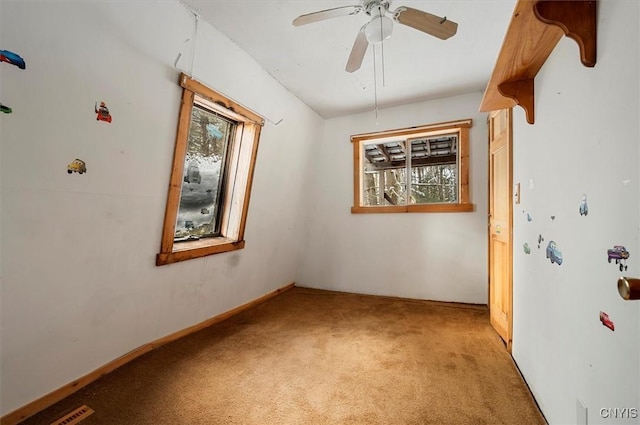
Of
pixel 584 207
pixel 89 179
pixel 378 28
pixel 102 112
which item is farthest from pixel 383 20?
pixel 89 179

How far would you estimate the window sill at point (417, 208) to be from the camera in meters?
3.22

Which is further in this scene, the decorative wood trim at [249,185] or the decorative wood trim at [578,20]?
the decorative wood trim at [249,185]

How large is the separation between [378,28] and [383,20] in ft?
0.15

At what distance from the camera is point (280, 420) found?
1436mm

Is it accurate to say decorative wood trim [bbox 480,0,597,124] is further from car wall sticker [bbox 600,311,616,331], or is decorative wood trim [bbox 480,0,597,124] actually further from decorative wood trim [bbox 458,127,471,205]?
decorative wood trim [bbox 458,127,471,205]

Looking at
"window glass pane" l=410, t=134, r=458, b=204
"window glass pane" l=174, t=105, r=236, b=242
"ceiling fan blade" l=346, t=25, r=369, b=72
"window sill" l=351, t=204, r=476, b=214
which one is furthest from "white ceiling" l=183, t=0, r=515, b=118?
"window sill" l=351, t=204, r=476, b=214

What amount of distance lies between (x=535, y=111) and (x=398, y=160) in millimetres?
2703

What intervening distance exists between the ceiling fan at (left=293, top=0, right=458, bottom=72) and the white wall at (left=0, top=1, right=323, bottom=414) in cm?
97

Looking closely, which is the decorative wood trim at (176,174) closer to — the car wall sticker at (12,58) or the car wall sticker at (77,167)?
the car wall sticker at (77,167)

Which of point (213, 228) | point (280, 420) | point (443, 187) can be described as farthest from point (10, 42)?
point (443, 187)

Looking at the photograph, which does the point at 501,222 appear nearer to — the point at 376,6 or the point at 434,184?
the point at 434,184

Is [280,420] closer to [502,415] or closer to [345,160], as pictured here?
[502,415]

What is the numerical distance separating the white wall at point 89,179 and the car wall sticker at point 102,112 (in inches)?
1.0

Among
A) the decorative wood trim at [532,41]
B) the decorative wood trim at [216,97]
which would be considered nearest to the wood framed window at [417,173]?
the decorative wood trim at [532,41]
